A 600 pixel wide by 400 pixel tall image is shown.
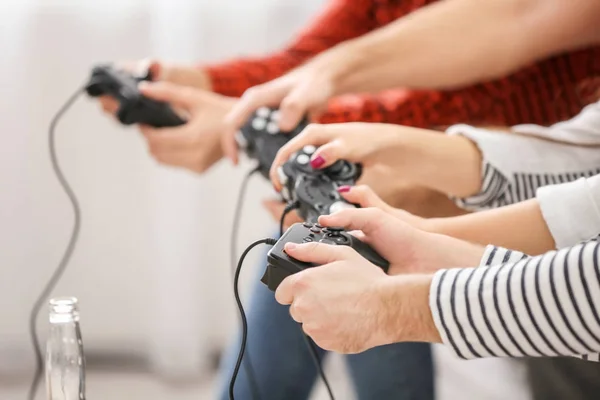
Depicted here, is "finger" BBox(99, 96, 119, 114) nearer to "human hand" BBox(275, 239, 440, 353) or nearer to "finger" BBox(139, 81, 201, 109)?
"finger" BBox(139, 81, 201, 109)

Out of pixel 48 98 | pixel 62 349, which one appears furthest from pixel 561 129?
pixel 48 98

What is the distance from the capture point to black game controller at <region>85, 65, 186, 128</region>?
951mm

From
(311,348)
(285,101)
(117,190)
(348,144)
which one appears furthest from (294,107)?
(117,190)

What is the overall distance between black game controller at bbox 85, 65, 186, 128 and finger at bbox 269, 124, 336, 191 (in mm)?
275

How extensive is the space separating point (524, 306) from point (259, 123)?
0.42 meters

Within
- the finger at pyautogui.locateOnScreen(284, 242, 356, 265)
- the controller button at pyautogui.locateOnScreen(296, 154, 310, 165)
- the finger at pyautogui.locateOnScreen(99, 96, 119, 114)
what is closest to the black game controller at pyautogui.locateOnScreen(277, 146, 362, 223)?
the controller button at pyautogui.locateOnScreen(296, 154, 310, 165)

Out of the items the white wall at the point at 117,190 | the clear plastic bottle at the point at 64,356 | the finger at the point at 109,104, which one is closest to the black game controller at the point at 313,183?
the clear plastic bottle at the point at 64,356

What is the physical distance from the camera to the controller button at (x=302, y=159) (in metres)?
0.70

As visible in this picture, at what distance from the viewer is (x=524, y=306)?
50cm

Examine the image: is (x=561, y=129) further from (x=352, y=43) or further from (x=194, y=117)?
(x=194, y=117)

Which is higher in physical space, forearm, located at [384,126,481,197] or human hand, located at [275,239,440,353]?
forearm, located at [384,126,481,197]

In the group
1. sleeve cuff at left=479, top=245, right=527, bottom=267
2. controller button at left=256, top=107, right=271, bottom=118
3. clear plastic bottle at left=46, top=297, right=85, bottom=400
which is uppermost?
controller button at left=256, top=107, right=271, bottom=118

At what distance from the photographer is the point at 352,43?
38.3 inches

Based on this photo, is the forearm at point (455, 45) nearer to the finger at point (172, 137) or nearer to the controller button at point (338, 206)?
the finger at point (172, 137)
